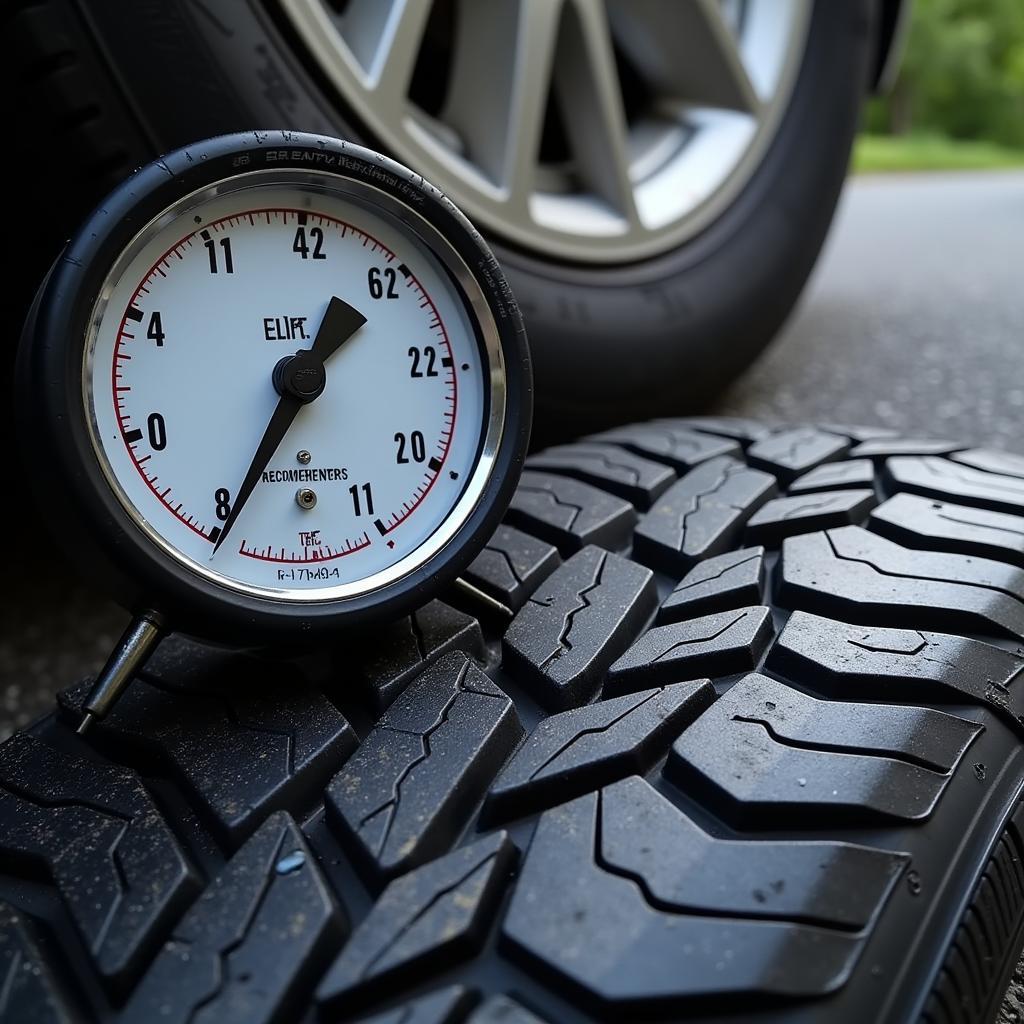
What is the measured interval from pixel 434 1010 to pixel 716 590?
35 centimetres

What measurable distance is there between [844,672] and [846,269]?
2.28m

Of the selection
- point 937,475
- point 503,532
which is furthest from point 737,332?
point 503,532

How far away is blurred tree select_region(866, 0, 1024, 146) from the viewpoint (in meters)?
19.3

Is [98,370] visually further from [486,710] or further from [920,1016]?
[920,1016]

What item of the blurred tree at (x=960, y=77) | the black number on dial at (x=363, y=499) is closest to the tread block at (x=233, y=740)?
the black number on dial at (x=363, y=499)

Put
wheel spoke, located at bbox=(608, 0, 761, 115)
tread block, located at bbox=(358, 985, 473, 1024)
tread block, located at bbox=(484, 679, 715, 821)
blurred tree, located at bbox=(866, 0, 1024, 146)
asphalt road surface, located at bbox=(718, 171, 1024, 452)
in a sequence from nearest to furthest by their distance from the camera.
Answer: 1. tread block, located at bbox=(358, 985, 473, 1024)
2. tread block, located at bbox=(484, 679, 715, 821)
3. wheel spoke, located at bbox=(608, 0, 761, 115)
4. asphalt road surface, located at bbox=(718, 171, 1024, 452)
5. blurred tree, located at bbox=(866, 0, 1024, 146)

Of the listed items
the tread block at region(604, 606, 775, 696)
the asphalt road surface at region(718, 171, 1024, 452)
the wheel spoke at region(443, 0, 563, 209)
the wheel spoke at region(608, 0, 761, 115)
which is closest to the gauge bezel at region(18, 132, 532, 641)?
the tread block at region(604, 606, 775, 696)

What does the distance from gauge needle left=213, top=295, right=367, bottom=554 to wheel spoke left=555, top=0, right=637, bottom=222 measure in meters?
0.63

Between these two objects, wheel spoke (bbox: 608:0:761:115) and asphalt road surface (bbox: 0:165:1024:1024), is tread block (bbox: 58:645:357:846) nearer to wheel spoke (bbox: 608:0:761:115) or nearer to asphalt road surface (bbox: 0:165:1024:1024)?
asphalt road surface (bbox: 0:165:1024:1024)

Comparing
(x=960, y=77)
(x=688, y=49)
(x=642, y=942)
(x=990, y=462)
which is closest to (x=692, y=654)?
(x=642, y=942)

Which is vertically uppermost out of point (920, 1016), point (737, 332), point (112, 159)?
point (112, 159)

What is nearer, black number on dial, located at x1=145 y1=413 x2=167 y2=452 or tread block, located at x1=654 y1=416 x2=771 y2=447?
black number on dial, located at x1=145 y1=413 x2=167 y2=452

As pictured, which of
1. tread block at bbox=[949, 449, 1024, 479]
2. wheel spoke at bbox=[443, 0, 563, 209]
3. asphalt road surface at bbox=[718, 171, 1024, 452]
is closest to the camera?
tread block at bbox=[949, 449, 1024, 479]

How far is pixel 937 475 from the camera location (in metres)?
0.86
